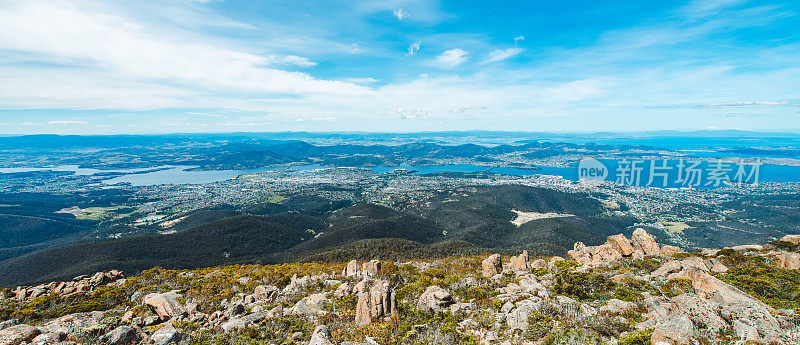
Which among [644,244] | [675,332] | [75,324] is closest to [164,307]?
[75,324]

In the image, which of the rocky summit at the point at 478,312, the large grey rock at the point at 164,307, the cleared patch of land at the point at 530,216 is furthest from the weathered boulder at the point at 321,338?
the cleared patch of land at the point at 530,216

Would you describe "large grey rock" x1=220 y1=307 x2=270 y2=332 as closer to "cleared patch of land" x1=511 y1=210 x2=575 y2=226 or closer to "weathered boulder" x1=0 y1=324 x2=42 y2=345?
"weathered boulder" x1=0 y1=324 x2=42 y2=345

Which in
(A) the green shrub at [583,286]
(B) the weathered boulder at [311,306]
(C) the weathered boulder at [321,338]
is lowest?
(B) the weathered boulder at [311,306]

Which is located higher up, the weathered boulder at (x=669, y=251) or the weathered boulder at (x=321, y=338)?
the weathered boulder at (x=321, y=338)

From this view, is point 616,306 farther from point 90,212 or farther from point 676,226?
point 90,212

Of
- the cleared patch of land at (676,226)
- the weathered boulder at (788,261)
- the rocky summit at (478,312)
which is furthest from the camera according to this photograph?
the cleared patch of land at (676,226)

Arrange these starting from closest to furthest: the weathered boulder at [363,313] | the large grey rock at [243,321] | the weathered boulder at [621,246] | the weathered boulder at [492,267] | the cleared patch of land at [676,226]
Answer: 1. the weathered boulder at [363,313]
2. the large grey rock at [243,321]
3. the weathered boulder at [492,267]
4. the weathered boulder at [621,246]
5. the cleared patch of land at [676,226]

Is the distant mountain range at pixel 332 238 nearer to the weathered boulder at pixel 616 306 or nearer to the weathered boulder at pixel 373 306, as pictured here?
the weathered boulder at pixel 373 306

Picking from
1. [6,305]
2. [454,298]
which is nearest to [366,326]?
[454,298]
